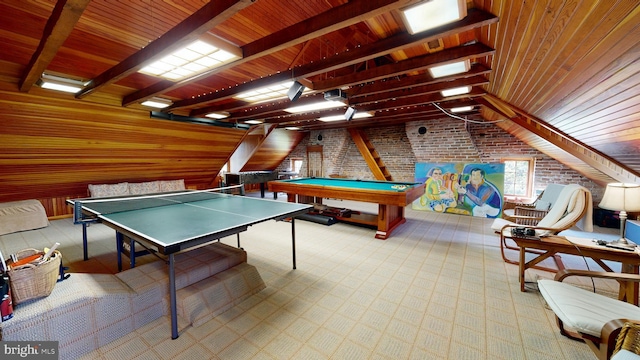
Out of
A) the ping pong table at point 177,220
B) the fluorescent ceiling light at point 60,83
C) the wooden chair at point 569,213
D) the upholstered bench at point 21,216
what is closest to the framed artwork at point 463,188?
the wooden chair at point 569,213

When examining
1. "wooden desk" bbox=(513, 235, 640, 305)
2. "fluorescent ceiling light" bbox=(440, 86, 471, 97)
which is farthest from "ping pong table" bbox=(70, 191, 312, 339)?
"fluorescent ceiling light" bbox=(440, 86, 471, 97)

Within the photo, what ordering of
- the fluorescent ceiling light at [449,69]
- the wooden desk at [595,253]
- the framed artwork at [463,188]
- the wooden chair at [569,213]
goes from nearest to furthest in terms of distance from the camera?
1. the wooden desk at [595,253]
2. the fluorescent ceiling light at [449,69]
3. the wooden chair at [569,213]
4. the framed artwork at [463,188]

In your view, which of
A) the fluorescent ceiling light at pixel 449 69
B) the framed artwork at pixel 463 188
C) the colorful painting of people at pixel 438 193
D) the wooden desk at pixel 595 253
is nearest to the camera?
the wooden desk at pixel 595 253

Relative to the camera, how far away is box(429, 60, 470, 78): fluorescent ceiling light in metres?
2.60

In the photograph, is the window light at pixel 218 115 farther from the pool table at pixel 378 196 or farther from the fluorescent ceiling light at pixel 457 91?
the fluorescent ceiling light at pixel 457 91

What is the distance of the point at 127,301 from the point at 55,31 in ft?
7.10

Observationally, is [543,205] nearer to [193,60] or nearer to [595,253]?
[595,253]

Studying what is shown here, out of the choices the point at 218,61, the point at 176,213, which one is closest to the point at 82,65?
the point at 218,61

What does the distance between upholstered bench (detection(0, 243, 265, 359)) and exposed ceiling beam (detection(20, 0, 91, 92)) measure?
1.96 m

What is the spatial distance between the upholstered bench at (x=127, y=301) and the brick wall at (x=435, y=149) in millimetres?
5805

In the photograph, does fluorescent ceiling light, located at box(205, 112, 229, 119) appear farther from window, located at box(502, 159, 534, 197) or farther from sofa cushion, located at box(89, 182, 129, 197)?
window, located at box(502, 159, 534, 197)

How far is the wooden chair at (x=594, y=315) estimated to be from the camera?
1335 mm

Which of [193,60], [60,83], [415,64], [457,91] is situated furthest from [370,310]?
[60,83]

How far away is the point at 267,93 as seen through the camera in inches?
152
